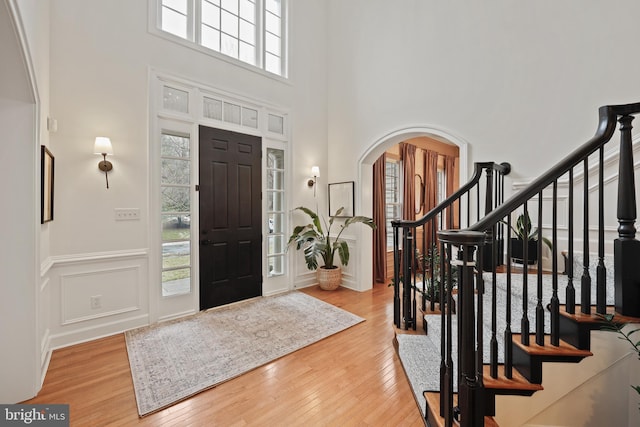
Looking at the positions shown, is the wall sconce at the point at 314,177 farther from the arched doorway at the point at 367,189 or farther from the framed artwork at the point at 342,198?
the arched doorway at the point at 367,189

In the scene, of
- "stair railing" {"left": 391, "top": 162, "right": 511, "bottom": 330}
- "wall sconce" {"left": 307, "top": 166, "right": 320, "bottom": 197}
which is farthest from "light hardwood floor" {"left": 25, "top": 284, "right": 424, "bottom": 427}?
"wall sconce" {"left": 307, "top": 166, "right": 320, "bottom": 197}

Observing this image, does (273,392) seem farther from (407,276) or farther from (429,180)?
(429,180)

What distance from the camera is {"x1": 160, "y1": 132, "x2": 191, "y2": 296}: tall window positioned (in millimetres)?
3473

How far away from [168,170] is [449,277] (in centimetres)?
335

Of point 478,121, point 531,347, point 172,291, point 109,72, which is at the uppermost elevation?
point 109,72

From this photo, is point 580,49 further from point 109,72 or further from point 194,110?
point 109,72

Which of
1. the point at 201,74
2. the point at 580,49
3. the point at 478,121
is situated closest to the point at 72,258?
the point at 201,74

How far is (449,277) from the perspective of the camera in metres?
1.50

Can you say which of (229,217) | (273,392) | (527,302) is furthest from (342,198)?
(527,302)

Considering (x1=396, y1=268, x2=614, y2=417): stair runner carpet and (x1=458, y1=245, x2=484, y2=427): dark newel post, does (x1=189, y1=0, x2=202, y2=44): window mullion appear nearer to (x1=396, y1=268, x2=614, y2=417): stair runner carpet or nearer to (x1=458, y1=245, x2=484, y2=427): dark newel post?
(x1=458, y1=245, x2=484, y2=427): dark newel post

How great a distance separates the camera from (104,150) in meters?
2.91

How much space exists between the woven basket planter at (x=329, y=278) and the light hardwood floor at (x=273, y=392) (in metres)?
1.71

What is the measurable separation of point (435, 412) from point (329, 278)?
10.0ft

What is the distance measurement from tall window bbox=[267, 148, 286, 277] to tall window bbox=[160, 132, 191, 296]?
120cm
